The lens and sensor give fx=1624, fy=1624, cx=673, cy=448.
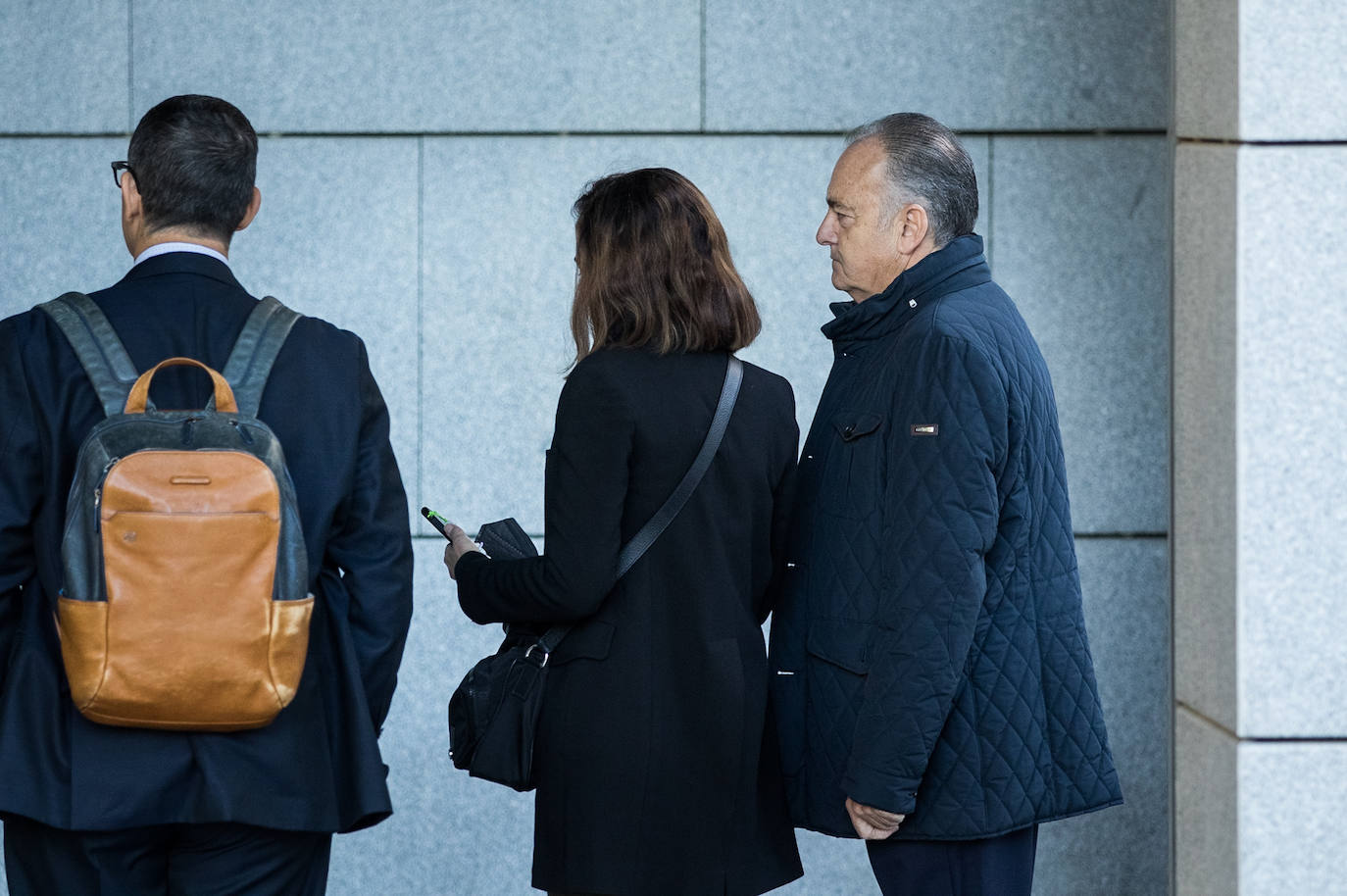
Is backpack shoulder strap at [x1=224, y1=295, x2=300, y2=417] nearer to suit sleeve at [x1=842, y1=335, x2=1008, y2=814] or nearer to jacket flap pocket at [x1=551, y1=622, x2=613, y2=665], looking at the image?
jacket flap pocket at [x1=551, y1=622, x2=613, y2=665]

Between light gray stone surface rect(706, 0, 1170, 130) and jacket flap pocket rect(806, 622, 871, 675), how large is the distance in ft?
8.33

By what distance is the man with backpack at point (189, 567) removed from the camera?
2.49 metres

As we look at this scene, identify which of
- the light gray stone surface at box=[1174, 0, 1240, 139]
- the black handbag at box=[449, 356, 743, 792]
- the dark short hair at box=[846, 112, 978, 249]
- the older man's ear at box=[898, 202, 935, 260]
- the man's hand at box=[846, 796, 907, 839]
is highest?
the light gray stone surface at box=[1174, 0, 1240, 139]

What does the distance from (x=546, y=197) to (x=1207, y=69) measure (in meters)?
2.76

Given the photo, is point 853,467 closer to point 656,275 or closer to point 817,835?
point 656,275

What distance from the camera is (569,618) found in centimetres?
293

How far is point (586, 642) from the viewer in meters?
2.94

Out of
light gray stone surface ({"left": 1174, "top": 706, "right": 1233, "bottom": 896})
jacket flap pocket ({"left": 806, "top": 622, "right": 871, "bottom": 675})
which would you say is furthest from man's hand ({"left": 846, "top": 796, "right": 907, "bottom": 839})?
light gray stone surface ({"left": 1174, "top": 706, "right": 1233, "bottom": 896})

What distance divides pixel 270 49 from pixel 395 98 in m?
0.41

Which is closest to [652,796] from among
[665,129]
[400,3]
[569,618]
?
[569,618]

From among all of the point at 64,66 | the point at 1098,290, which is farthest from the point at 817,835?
the point at 64,66

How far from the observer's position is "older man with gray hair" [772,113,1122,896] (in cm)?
268

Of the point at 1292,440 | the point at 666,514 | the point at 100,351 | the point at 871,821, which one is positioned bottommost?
the point at 871,821

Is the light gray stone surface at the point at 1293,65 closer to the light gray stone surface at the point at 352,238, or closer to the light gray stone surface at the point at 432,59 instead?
the light gray stone surface at the point at 432,59
